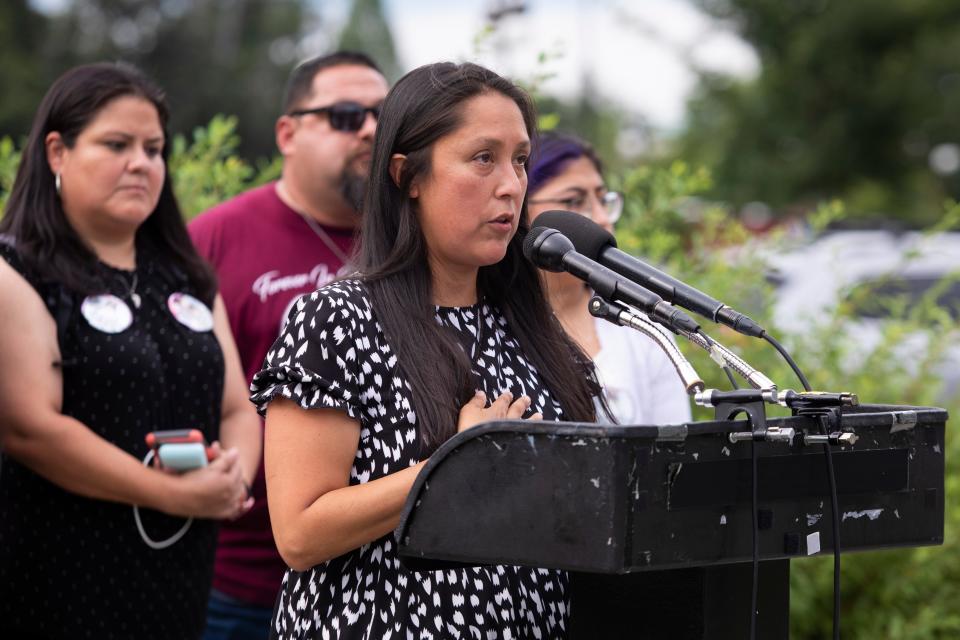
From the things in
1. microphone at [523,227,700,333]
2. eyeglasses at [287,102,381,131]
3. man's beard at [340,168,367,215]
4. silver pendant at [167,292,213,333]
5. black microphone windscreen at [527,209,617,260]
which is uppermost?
eyeglasses at [287,102,381,131]

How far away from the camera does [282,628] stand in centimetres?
242

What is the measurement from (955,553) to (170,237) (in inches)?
135

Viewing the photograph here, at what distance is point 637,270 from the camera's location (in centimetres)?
237

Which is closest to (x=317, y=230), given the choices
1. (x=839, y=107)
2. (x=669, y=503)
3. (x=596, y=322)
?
(x=596, y=322)

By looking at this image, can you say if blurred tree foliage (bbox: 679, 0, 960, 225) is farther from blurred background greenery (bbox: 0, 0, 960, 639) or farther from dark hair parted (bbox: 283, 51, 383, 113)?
dark hair parted (bbox: 283, 51, 383, 113)

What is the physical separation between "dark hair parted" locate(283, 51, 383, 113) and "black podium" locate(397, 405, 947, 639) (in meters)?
2.87

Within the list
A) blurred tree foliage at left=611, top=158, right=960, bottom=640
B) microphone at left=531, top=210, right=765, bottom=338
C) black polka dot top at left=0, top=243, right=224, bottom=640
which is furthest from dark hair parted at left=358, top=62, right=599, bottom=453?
blurred tree foliage at left=611, top=158, right=960, bottom=640

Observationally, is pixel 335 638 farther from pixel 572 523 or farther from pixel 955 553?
pixel 955 553

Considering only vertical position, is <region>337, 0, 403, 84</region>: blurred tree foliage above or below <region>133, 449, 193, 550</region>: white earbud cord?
above

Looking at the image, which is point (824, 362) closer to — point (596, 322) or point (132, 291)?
point (596, 322)

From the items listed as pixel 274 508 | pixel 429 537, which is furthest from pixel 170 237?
pixel 429 537

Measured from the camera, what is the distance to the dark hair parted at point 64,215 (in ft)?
11.9

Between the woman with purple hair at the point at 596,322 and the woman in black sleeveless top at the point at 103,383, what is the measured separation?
43.3 inches

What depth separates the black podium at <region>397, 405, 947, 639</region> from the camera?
1891 millimetres
